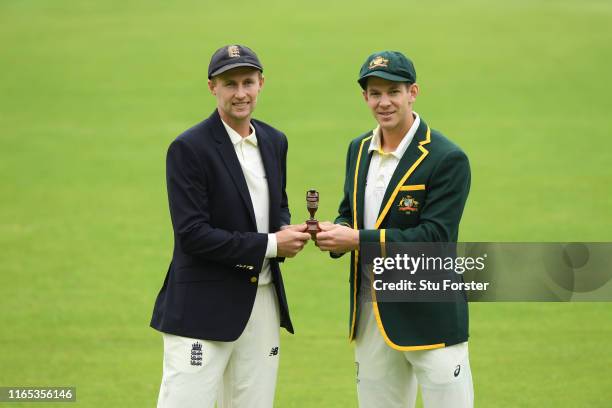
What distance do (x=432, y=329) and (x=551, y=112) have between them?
1120 centimetres

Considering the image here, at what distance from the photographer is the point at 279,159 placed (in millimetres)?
4711

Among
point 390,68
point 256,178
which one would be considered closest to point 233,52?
point 256,178

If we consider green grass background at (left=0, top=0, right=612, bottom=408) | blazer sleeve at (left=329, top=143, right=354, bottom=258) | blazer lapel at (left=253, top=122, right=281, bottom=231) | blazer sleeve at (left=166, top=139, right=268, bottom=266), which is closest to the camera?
blazer sleeve at (left=166, top=139, right=268, bottom=266)

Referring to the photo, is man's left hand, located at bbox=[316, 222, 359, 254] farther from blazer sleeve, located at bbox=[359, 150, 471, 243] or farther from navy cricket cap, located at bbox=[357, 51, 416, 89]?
navy cricket cap, located at bbox=[357, 51, 416, 89]

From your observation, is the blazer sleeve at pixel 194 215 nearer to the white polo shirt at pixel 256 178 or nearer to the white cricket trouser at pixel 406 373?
the white polo shirt at pixel 256 178

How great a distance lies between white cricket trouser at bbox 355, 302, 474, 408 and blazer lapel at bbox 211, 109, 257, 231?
733 millimetres

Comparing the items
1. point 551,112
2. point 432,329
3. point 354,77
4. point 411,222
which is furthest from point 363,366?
point 354,77

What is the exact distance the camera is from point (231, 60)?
4.36 m

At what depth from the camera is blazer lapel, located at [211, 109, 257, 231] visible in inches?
174

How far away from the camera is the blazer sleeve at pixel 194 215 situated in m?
4.30

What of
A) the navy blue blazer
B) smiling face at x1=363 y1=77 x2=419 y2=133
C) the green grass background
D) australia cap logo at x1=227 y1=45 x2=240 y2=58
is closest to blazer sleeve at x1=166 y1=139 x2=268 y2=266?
the navy blue blazer

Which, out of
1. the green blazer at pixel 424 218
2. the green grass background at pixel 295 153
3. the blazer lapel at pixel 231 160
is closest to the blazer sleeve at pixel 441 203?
the green blazer at pixel 424 218

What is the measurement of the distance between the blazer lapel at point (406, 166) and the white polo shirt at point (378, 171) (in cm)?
4

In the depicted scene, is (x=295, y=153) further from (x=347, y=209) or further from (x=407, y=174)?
(x=407, y=174)
